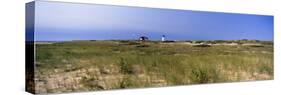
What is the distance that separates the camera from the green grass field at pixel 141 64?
358 centimetres

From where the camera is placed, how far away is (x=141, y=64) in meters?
4.03

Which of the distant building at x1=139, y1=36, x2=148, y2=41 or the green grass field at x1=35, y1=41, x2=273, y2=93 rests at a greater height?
the distant building at x1=139, y1=36, x2=148, y2=41

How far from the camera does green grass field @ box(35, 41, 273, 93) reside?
358 centimetres

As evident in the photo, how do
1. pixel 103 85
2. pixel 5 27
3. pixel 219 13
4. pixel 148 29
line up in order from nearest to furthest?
1. pixel 5 27
2. pixel 103 85
3. pixel 148 29
4. pixel 219 13

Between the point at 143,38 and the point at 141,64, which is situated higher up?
the point at 143,38

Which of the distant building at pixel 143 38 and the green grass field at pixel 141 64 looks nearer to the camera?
the green grass field at pixel 141 64

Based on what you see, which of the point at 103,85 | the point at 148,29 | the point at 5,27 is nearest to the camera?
the point at 5,27

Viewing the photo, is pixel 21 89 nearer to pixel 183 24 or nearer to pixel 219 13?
pixel 183 24

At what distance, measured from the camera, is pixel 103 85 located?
3.80 meters

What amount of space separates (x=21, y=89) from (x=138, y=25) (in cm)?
129

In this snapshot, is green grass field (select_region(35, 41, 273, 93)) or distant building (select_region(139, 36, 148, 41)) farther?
distant building (select_region(139, 36, 148, 41))

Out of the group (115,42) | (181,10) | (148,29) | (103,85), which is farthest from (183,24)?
(103,85)

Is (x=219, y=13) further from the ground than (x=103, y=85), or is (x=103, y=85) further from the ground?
(x=219, y=13)

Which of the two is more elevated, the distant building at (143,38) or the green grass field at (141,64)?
the distant building at (143,38)
